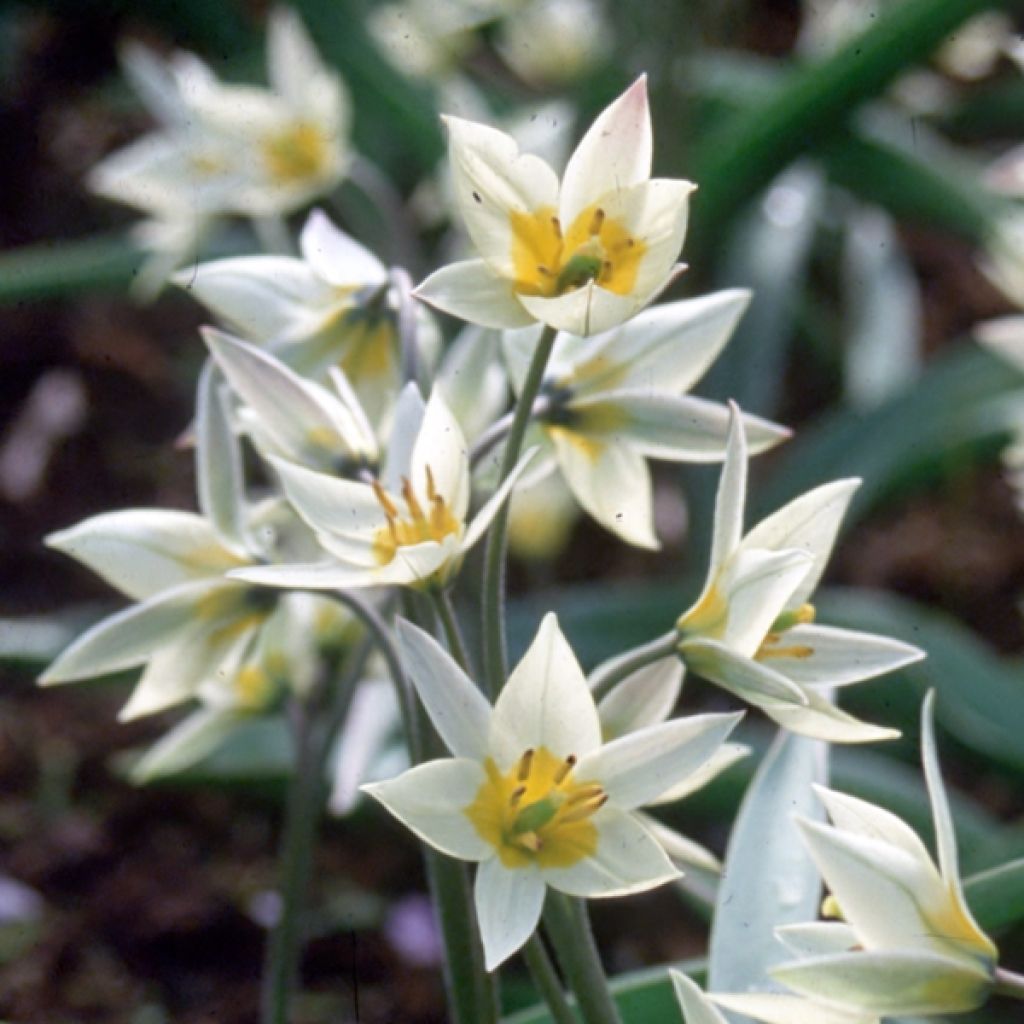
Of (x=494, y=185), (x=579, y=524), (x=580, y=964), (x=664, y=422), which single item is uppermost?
(x=494, y=185)

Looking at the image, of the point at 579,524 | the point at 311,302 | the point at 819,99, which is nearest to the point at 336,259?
the point at 311,302

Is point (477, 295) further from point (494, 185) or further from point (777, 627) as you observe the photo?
point (777, 627)

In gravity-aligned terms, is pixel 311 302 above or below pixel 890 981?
above

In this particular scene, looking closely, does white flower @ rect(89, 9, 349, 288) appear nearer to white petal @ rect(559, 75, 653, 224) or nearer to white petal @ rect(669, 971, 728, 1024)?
white petal @ rect(559, 75, 653, 224)

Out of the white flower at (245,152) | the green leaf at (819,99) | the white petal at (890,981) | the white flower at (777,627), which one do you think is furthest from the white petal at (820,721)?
the green leaf at (819,99)

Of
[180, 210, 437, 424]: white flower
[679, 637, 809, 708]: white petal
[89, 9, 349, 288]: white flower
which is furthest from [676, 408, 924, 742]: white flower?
[89, 9, 349, 288]: white flower

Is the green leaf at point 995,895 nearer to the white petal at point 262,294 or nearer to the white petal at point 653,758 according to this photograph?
the white petal at point 653,758

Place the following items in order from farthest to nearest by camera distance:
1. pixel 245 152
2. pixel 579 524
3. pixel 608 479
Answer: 1. pixel 579 524
2. pixel 245 152
3. pixel 608 479

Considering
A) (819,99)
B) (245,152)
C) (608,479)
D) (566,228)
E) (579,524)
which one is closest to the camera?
(566,228)
